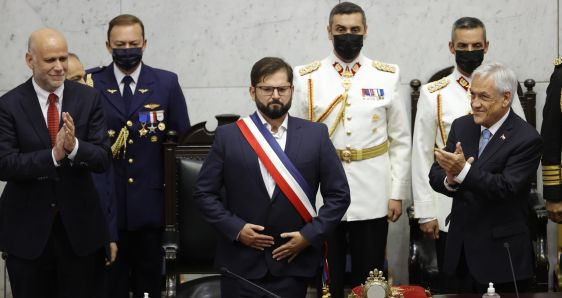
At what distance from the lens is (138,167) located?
493cm

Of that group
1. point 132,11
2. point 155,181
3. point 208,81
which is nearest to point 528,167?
point 155,181

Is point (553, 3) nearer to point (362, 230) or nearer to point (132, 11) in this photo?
point (362, 230)

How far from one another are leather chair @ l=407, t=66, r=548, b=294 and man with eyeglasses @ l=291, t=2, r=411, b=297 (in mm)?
191

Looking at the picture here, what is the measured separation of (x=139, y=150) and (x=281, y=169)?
4.36ft

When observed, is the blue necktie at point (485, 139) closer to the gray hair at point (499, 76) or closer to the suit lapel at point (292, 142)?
the gray hair at point (499, 76)

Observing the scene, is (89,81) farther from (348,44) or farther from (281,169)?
(281,169)

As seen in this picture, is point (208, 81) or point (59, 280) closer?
point (59, 280)

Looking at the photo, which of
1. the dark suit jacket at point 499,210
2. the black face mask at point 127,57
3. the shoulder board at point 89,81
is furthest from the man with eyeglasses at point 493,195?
the shoulder board at point 89,81

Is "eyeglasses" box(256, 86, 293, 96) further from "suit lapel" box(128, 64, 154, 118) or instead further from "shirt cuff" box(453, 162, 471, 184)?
"suit lapel" box(128, 64, 154, 118)

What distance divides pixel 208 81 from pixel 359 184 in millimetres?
1434

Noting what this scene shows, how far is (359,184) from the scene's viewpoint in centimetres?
474

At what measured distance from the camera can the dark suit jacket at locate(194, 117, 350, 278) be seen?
379cm

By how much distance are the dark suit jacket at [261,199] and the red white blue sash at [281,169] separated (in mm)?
25

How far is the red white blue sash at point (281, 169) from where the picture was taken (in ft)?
12.5
